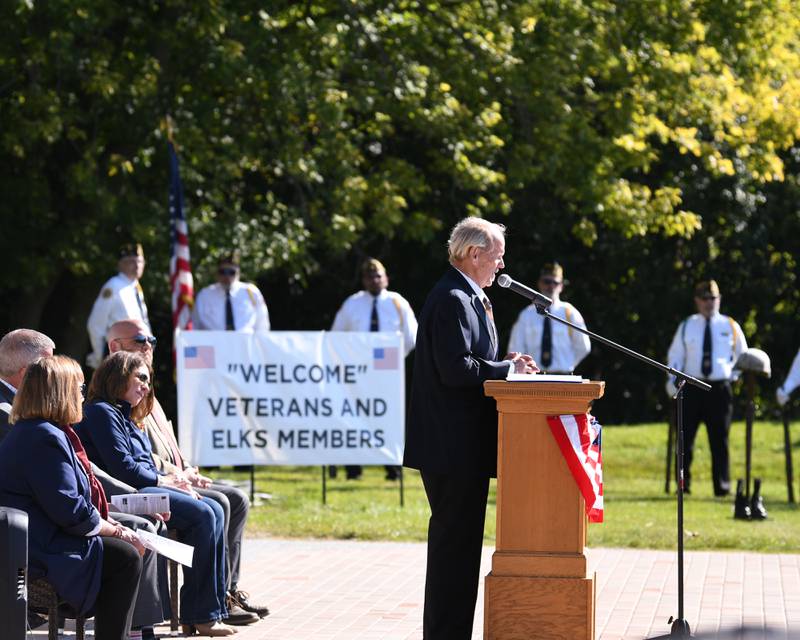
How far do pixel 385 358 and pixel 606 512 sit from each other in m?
2.46

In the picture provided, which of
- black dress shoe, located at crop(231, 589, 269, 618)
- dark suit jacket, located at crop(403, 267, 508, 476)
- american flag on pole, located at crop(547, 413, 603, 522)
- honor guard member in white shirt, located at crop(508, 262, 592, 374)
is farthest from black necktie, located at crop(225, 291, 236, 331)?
american flag on pole, located at crop(547, 413, 603, 522)

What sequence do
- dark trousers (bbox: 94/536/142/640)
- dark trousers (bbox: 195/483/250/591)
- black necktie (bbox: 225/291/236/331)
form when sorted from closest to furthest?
dark trousers (bbox: 94/536/142/640)
dark trousers (bbox: 195/483/250/591)
black necktie (bbox: 225/291/236/331)

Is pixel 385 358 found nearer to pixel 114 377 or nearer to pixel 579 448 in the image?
pixel 114 377

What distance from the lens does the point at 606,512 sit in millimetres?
13633

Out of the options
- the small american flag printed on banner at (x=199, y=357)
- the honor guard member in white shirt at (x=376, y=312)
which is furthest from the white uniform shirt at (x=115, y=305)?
the honor guard member in white shirt at (x=376, y=312)

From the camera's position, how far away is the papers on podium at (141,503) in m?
7.30

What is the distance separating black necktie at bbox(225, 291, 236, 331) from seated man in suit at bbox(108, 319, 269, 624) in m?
6.49

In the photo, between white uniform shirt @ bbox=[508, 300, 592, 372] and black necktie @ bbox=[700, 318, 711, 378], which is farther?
white uniform shirt @ bbox=[508, 300, 592, 372]

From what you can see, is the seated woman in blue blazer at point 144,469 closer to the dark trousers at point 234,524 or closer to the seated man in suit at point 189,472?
the seated man in suit at point 189,472

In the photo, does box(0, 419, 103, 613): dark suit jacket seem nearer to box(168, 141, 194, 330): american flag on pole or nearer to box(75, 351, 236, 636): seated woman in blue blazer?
box(75, 351, 236, 636): seated woman in blue blazer

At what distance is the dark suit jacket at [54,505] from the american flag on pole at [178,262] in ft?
30.8

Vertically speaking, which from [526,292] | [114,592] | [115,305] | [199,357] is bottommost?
[114,592]

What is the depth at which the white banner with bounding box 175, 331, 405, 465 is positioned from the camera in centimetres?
1342

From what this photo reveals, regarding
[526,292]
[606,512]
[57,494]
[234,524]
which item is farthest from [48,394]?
[606,512]
